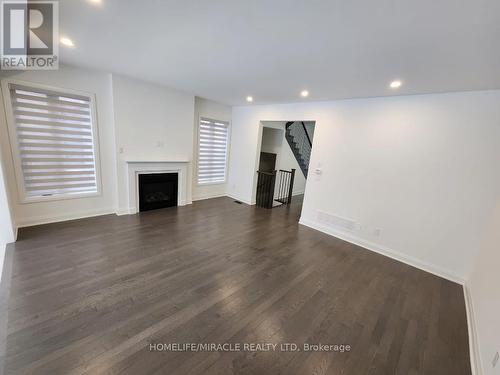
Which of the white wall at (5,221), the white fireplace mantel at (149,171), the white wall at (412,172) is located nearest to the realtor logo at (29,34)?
the white wall at (5,221)

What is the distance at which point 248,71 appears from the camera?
2752 mm

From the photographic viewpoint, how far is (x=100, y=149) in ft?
12.1

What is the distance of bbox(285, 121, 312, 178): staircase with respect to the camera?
652cm

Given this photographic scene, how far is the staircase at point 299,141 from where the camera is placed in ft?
21.4

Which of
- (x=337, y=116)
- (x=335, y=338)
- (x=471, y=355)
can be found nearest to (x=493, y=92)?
(x=337, y=116)

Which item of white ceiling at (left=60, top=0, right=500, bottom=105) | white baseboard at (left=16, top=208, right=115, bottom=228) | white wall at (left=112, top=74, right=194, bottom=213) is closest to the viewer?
white ceiling at (left=60, top=0, right=500, bottom=105)

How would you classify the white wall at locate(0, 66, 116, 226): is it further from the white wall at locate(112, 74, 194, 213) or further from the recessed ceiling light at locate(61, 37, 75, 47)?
the recessed ceiling light at locate(61, 37, 75, 47)

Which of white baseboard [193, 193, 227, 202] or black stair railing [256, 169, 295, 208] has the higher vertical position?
black stair railing [256, 169, 295, 208]

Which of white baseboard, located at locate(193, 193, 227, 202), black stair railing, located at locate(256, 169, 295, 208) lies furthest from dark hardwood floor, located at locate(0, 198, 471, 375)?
black stair railing, located at locate(256, 169, 295, 208)

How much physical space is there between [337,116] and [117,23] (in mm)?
3455

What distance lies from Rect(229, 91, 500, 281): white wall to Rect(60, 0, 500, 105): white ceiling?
1.27ft

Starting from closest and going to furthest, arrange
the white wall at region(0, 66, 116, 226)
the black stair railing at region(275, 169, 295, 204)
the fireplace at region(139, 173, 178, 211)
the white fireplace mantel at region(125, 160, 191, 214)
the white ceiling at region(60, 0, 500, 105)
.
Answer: the white ceiling at region(60, 0, 500, 105)
the white wall at region(0, 66, 116, 226)
the white fireplace mantel at region(125, 160, 191, 214)
the fireplace at region(139, 173, 178, 211)
the black stair railing at region(275, 169, 295, 204)

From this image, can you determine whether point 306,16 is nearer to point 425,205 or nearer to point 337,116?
point 337,116

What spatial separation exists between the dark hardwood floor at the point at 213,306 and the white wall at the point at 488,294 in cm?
20
